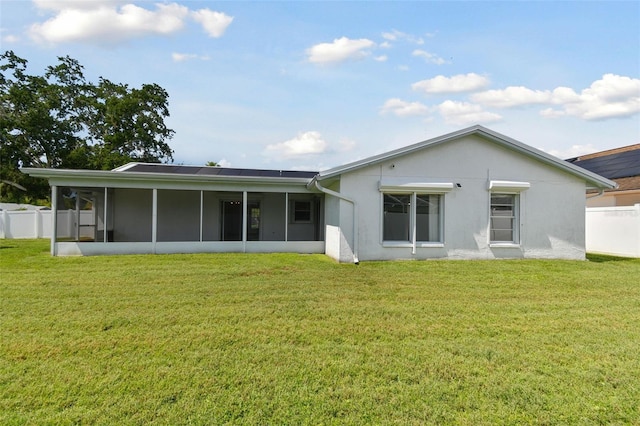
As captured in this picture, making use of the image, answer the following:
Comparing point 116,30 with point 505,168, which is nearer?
point 505,168

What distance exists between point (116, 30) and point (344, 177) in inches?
366

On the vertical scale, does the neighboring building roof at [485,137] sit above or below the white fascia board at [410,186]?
above

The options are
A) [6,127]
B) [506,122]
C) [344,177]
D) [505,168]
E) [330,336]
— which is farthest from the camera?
[6,127]

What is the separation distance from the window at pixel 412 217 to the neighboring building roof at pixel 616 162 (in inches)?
442

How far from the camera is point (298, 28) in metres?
11.1

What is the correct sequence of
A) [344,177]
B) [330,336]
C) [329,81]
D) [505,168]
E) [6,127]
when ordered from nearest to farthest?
1. [330,336]
2. [344,177]
3. [505,168]
4. [329,81]
5. [6,127]

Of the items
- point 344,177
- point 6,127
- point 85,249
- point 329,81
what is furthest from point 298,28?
point 6,127

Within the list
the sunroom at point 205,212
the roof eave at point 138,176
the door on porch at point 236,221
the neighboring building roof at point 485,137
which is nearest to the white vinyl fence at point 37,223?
the sunroom at point 205,212

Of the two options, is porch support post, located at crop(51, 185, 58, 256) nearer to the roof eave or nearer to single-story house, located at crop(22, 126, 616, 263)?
single-story house, located at crop(22, 126, 616, 263)

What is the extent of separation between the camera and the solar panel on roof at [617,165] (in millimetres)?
16781

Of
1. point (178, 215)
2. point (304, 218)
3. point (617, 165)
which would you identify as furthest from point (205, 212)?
point (617, 165)

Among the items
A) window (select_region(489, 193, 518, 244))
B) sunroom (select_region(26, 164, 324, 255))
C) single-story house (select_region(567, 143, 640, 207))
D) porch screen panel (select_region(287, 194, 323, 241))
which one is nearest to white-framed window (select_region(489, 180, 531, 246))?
window (select_region(489, 193, 518, 244))

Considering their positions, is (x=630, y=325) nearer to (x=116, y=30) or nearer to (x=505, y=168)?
(x=505, y=168)

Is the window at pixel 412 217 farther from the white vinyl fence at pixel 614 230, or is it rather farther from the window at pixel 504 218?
the white vinyl fence at pixel 614 230
